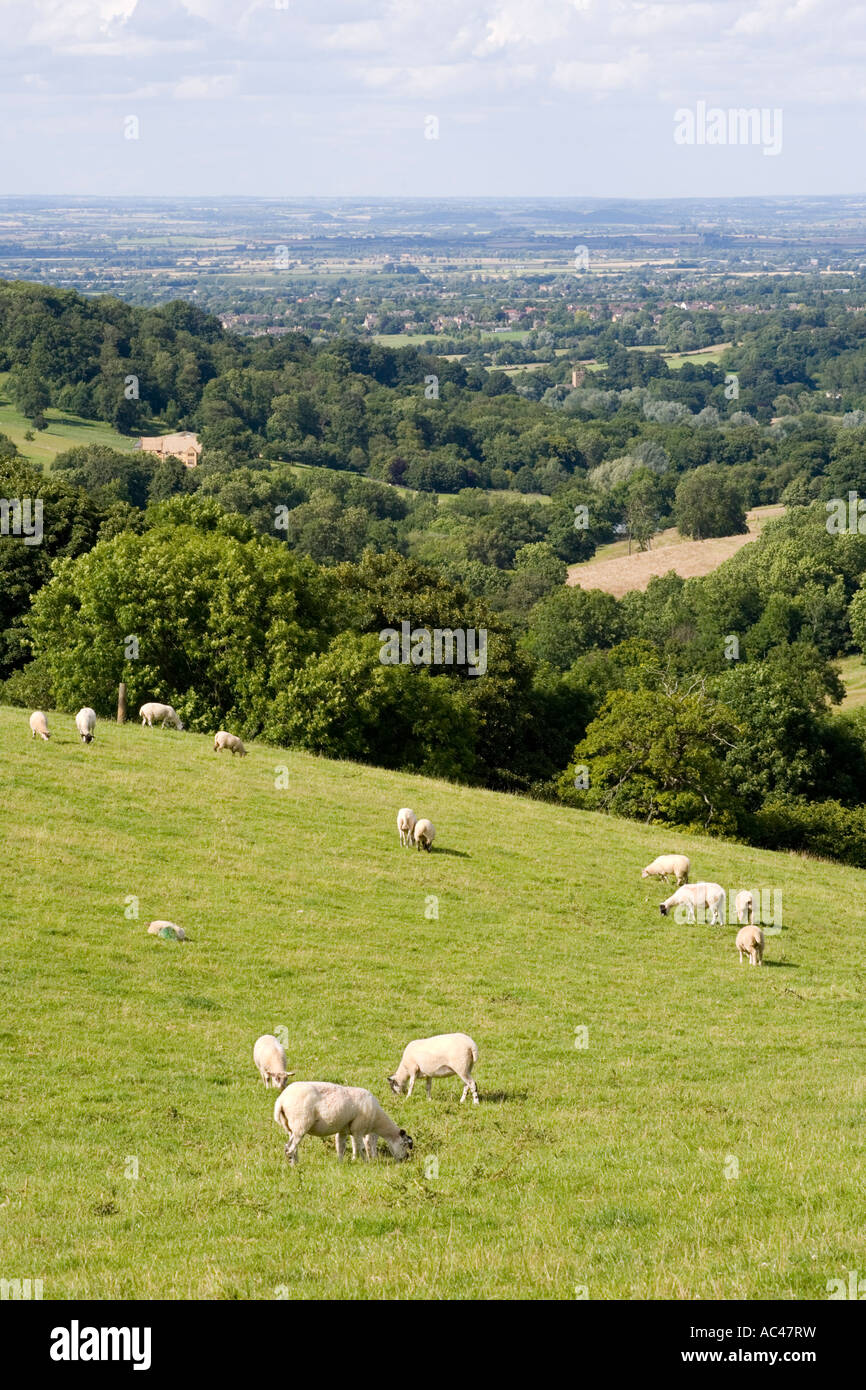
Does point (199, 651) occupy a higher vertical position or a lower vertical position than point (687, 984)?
higher

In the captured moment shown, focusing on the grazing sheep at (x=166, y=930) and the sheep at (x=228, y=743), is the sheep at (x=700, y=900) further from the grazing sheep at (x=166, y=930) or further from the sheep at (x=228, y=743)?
the sheep at (x=228, y=743)

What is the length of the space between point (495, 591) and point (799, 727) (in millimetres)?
70816

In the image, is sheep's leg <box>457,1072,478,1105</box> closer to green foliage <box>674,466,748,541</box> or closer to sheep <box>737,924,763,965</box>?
sheep <box>737,924,763,965</box>

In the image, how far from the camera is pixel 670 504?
19412cm

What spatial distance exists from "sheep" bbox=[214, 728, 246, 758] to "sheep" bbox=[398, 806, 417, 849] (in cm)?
797

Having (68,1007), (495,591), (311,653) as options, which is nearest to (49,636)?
(311,653)

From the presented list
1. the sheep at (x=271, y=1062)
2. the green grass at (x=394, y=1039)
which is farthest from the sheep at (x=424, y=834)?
the sheep at (x=271, y=1062)

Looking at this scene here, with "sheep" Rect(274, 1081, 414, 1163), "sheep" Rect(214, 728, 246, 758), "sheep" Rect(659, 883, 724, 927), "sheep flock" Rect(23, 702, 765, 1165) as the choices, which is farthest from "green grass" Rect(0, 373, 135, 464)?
"sheep" Rect(274, 1081, 414, 1163)

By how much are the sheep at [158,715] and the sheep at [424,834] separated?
12.8 metres

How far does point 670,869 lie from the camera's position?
3512 cm

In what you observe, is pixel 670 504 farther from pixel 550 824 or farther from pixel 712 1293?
pixel 712 1293

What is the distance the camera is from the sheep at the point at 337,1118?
14.8 meters

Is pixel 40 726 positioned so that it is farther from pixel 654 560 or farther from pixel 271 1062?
pixel 654 560
